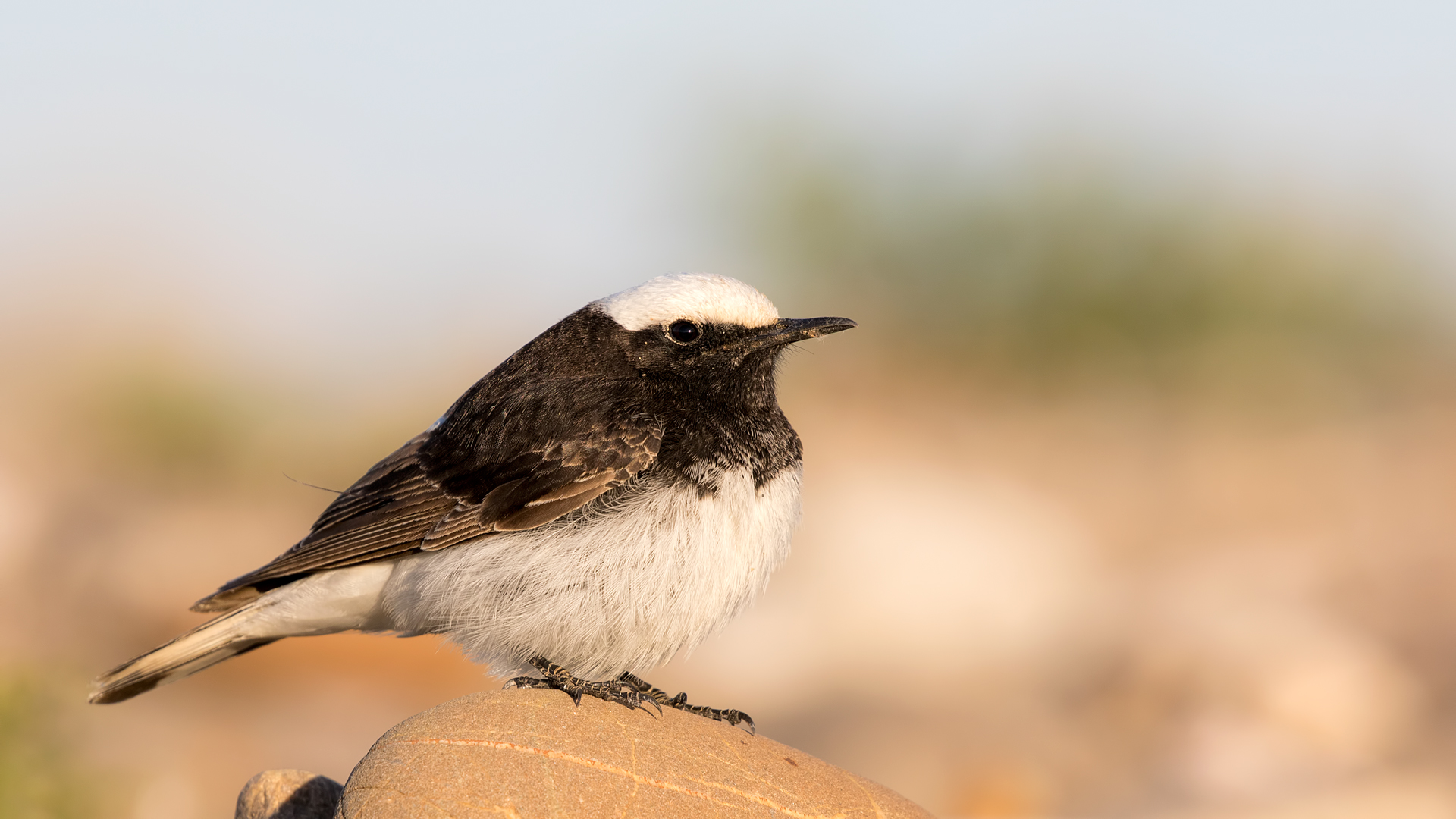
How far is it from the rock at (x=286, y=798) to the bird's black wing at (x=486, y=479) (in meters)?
0.88

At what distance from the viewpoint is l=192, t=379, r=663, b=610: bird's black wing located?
5.43m

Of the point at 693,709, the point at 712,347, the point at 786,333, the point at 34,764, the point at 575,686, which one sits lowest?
the point at 34,764

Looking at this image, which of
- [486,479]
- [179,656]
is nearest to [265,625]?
[179,656]

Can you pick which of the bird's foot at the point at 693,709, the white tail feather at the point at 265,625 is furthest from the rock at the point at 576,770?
the white tail feather at the point at 265,625

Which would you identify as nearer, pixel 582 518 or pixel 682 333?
pixel 582 518

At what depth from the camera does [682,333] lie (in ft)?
19.3

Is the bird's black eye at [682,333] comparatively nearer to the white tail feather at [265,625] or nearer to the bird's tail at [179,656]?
the white tail feather at [265,625]

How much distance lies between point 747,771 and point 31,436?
11252 mm

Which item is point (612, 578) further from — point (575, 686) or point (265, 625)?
point (265, 625)

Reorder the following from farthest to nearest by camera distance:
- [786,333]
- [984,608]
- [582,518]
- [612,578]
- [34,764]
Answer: [984,608] < [34,764] < [786,333] < [582,518] < [612,578]

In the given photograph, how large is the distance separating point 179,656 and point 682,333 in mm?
2710

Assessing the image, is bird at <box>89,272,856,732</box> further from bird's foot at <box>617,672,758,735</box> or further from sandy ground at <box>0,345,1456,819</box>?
sandy ground at <box>0,345,1456,819</box>

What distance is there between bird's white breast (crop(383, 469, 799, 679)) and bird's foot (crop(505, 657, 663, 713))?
71 millimetres

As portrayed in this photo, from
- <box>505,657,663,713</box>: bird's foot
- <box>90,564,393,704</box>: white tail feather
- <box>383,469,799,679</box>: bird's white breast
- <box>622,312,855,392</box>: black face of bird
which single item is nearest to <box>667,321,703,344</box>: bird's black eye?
<box>622,312,855,392</box>: black face of bird
